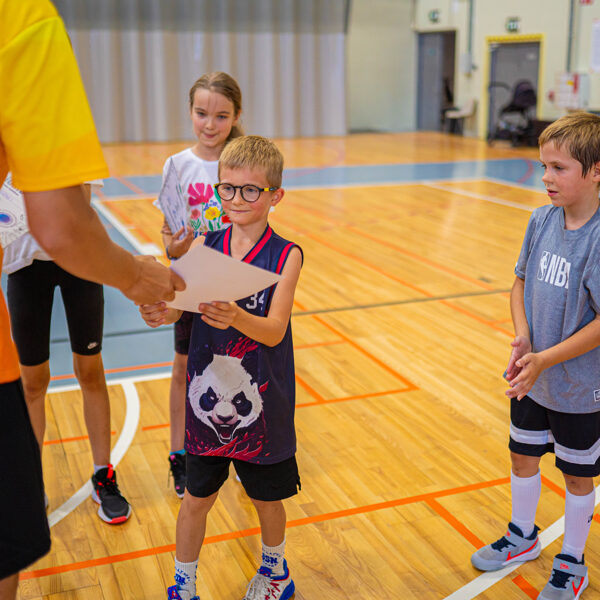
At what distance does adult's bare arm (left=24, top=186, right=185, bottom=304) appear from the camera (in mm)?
1172

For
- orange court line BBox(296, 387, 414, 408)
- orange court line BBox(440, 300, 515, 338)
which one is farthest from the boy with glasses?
orange court line BBox(440, 300, 515, 338)

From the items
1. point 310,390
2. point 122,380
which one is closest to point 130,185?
point 122,380

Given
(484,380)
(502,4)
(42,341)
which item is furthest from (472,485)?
(502,4)

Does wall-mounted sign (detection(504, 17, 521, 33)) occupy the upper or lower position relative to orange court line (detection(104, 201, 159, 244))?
upper

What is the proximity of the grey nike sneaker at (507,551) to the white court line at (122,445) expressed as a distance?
1395 mm

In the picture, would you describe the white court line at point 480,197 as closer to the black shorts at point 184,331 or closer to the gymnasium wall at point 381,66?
the black shorts at point 184,331

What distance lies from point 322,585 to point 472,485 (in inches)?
32.7

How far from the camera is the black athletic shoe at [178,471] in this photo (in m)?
2.76

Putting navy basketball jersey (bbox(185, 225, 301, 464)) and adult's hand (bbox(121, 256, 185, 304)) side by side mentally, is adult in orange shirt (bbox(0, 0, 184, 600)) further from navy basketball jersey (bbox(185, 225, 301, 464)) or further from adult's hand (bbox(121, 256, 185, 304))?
navy basketball jersey (bbox(185, 225, 301, 464))

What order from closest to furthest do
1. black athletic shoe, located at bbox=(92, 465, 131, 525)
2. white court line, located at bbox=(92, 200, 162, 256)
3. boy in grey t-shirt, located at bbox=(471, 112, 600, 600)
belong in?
boy in grey t-shirt, located at bbox=(471, 112, 600, 600), black athletic shoe, located at bbox=(92, 465, 131, 525), white court line, located at bbox=(92, 200, 162, 256)

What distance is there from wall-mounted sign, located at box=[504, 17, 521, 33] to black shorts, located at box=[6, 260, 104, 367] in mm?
14461

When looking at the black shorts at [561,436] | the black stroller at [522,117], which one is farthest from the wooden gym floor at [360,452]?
the black stroller at [522,117]

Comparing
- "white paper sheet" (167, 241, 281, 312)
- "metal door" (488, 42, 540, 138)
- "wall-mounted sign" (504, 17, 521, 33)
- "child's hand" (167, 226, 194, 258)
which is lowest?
"child's hand" (167, 226, 194, 258)

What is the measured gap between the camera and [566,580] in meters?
2.16
